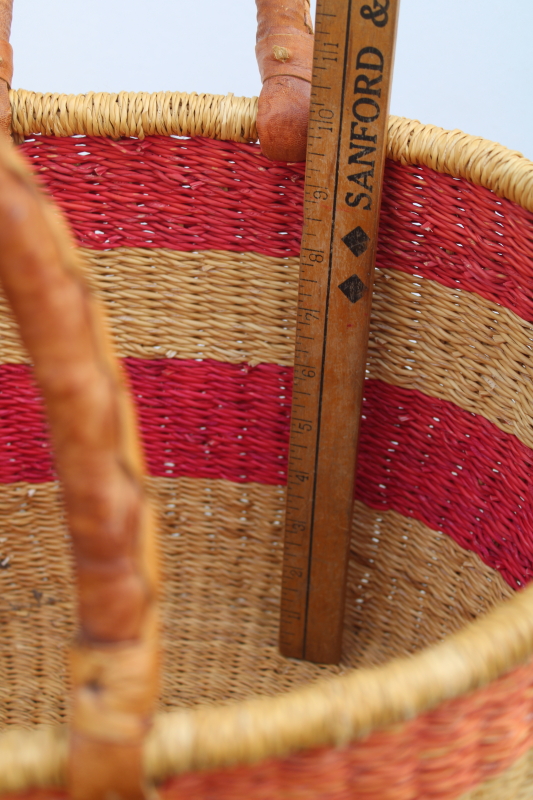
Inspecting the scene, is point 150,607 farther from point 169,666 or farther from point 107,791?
point 169,666

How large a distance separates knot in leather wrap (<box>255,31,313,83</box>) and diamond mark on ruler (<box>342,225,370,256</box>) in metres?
0.13

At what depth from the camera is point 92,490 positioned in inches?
9.2

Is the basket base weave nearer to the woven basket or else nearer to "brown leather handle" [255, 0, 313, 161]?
the woven basket

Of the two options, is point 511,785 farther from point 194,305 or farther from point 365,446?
point 194,305

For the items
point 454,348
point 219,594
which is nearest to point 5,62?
point 454,348

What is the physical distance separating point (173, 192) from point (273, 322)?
154 millimetres

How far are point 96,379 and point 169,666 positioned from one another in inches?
25.9

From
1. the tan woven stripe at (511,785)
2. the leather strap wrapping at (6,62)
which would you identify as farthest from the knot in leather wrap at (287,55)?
the tan woven stripe at (511,785)

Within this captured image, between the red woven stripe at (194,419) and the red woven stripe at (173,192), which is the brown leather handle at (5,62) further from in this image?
the red woven stripe at (194,419)

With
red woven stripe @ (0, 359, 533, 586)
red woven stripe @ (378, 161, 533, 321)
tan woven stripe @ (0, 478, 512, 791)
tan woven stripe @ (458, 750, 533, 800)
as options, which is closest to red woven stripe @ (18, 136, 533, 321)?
red woven stripe @ (378, 161, 533, 321)

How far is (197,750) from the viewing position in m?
0.26

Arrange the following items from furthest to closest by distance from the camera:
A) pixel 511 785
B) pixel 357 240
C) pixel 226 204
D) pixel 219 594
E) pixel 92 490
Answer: pixel 219 594
pixel 226 204
pixel 357 240
pixel 511 785
pixel 92 490

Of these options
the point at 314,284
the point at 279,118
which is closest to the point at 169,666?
the point at 314,284

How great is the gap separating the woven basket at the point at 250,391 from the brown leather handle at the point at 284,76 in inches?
Result: 1.5
